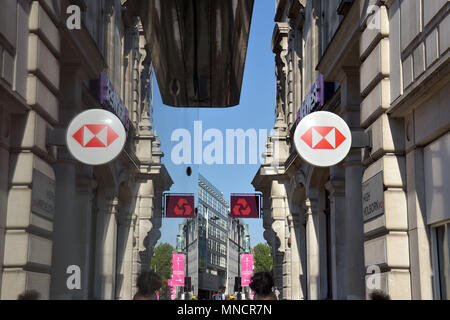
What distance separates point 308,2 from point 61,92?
140cm

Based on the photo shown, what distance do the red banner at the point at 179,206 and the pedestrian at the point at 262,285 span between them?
0.45 meters

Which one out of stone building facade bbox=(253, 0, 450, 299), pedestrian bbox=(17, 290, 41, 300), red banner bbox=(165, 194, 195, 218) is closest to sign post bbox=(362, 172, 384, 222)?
stone building facade bbox=(253, 0, 450, 299)

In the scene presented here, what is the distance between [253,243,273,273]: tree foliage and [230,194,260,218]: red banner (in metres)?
0.18

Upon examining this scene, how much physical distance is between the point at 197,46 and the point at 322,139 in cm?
88

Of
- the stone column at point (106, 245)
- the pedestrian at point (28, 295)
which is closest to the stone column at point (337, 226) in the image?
the stone column at point (106, 245)

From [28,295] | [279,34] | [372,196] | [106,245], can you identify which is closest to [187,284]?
[106,245]

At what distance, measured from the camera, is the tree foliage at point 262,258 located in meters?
3.14

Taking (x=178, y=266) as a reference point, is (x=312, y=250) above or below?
above

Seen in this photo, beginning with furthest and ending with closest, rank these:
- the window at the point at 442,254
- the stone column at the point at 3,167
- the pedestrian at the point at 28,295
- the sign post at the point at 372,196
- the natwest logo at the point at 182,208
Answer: the window at the point at 442,254
the sign post at the point at 372,196
the natwest logo at the point at 182,208
the stone column at the point at 3,167
the pedestrian at the point at 28,295

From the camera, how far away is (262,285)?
293 centimetres

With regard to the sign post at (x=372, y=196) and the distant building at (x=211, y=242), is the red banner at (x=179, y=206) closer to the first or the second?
the distant building at (x=211, y=242)

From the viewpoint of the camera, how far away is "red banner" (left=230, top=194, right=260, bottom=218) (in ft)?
10.4

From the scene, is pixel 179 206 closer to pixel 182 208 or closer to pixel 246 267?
pixel 182 208

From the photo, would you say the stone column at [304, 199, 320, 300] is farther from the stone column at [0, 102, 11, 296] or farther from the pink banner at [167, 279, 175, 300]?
the stone column at [0, 102, 11, 296]
